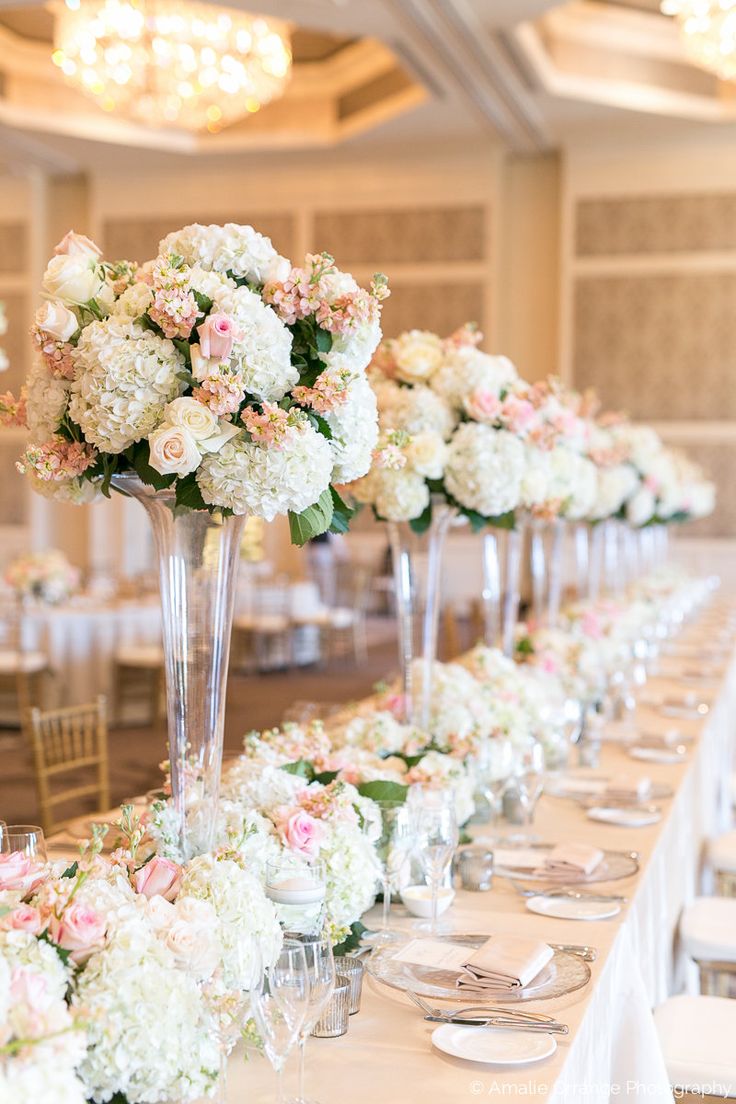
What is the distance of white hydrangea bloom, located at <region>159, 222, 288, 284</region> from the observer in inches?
71.9

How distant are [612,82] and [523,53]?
2023 mm

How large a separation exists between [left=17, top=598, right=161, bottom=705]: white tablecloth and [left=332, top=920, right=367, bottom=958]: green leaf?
6.71m

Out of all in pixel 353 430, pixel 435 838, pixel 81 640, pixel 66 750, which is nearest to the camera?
pixel 353 430

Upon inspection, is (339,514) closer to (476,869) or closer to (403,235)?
(476,869)

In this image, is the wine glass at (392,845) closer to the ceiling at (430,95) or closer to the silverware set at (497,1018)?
the silverware set at (497,1018)

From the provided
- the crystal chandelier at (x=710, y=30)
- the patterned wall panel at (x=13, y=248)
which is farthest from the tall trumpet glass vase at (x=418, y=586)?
the patterned wall panel at (x=13, y=248)

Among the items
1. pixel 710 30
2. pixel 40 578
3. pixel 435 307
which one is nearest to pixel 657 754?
pixel 40 578

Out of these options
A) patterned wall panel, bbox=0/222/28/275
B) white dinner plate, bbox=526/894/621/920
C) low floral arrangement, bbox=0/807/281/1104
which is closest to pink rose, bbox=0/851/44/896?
low floral arrangement, bbox=0/807/281/1104

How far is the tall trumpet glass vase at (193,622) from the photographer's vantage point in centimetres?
195

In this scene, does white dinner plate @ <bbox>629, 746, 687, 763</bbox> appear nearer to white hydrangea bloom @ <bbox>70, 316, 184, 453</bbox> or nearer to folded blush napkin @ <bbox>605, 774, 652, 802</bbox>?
folded blush napkin @ <bbox>605, 774, 652, 802</bbox>

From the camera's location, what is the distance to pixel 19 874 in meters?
1.53

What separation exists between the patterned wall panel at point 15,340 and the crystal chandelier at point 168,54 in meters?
4.74

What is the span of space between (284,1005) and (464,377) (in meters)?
1.98

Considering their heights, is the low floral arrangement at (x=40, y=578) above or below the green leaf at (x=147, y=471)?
below
